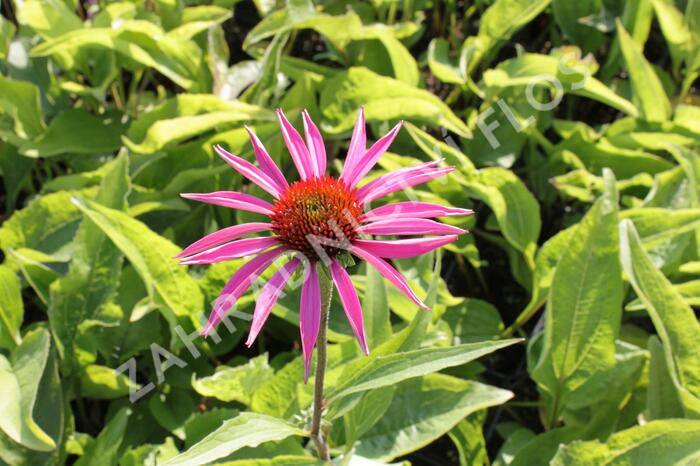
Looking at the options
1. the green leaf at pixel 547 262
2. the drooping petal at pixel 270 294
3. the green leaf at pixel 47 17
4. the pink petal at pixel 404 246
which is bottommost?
the green leaf at pixel 547 262

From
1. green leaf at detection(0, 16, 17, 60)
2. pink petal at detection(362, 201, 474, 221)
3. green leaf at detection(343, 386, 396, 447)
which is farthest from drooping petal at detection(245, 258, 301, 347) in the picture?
green leaf at detection(0, 16, 17, 60)

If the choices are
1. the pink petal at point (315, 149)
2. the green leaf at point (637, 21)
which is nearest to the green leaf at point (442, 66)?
the green leaf at point (637, 21)

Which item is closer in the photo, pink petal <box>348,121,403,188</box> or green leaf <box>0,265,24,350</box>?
pink petal <box>348,121,403,188</box>

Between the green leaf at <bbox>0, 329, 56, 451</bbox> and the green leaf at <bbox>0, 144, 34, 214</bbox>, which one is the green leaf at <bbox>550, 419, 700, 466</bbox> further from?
the green leaf at <bbox>0, 144, 34, 214</bbox>

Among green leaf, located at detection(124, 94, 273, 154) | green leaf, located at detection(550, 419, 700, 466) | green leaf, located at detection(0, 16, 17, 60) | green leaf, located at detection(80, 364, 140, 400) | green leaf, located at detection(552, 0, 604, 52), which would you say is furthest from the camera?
green leaf, located at detection(552, 0, 604, 52)

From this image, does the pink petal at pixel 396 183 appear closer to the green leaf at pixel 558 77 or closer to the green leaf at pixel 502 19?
the green leaf at pixel 558 77

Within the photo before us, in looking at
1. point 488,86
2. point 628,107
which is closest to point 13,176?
point 488,86

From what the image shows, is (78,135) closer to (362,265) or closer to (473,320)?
(362,265)

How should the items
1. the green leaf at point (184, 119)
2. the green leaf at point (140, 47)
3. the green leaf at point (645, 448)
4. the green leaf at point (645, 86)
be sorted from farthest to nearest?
the green leaf at point (645, 86) → the green leaf at point (140, 47) → the green leaf at point (184, 119) → the green leaf at point (645, 448)
